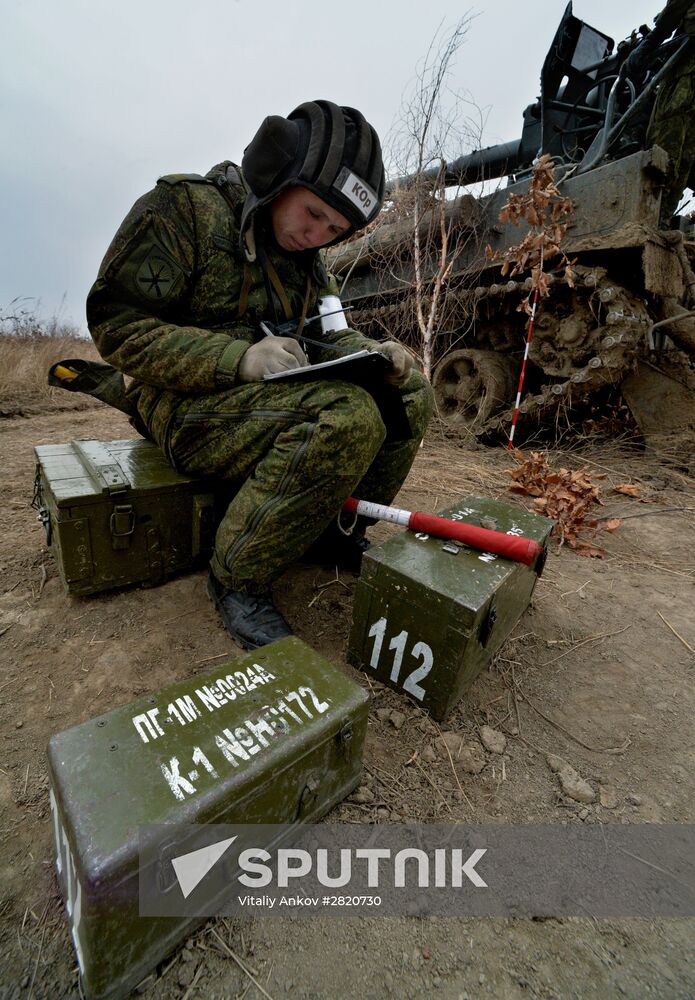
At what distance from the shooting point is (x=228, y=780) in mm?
958

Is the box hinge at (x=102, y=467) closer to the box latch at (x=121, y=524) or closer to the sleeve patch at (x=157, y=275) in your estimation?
the box latch at (x=121, y=524)

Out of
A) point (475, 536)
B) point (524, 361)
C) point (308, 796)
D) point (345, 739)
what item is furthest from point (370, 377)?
point (524, 361)

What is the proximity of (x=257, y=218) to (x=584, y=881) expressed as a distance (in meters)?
2.21

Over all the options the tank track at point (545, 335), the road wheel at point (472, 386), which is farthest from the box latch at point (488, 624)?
the road wheel at point (472, 386)

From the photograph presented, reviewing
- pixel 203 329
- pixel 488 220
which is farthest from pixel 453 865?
pixel 488 220

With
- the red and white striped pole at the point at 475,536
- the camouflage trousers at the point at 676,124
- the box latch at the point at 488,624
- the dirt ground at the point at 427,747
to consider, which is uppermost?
the camouflage trousers at the point at 676,124

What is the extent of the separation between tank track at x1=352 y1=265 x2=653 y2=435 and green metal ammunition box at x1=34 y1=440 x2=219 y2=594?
11.8 feet

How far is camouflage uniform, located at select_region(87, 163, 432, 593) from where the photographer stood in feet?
5.65

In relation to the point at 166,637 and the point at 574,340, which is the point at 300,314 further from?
the point at 574,340

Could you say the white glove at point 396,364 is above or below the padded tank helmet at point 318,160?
below

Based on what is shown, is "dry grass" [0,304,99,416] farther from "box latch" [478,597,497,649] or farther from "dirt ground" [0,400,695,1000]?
"box latch" [478,597,497,649]

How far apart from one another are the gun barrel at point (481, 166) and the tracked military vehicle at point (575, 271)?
2 cm

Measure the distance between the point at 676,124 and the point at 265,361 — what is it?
222 inches

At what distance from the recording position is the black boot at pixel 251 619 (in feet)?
5.80
